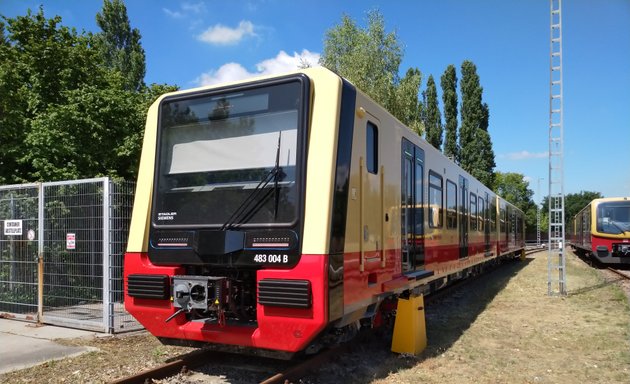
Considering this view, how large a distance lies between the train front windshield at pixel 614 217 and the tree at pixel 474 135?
2173cm

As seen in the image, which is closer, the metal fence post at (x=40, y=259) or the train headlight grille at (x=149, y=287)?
the train headlight grille at (x=149, y=287)

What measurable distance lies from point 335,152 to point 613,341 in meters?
5.71

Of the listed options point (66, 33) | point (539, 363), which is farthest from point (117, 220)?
point (66, 33)

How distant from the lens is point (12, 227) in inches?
351

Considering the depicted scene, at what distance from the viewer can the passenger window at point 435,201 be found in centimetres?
873

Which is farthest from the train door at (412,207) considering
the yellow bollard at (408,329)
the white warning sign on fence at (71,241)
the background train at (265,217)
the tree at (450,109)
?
the tree at (450,109)

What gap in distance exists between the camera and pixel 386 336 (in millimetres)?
7473

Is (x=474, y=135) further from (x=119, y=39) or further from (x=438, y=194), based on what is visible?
(x=438, y=194)

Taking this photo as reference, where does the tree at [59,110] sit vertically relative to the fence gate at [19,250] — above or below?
above

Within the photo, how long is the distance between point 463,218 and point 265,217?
8.33 meters

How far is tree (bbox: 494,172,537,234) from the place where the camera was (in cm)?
7438

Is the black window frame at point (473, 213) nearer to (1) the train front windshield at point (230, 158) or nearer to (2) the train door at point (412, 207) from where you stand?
(2) the train door at point (412, 207)

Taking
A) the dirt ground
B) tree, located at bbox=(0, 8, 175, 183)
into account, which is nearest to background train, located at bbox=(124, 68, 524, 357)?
the dirt ground

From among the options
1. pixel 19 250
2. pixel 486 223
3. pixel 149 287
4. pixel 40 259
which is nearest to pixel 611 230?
pixel 486 223
